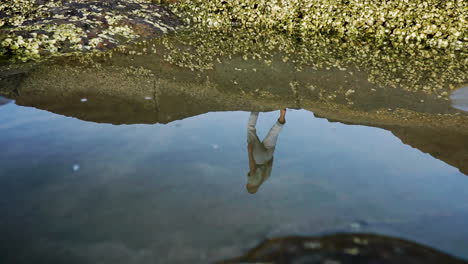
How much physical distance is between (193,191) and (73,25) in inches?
295

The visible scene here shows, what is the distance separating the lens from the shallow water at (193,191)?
283cm

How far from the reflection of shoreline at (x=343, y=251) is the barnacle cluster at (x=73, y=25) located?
22.6 ft

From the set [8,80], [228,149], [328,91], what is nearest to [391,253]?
[228,149]

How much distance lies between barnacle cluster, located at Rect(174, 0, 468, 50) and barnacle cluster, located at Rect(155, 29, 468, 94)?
2.39 ft

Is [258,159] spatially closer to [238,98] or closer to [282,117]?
[282,117]

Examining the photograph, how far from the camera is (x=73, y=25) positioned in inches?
364

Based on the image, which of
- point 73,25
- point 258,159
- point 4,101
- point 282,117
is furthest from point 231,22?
point 258,159

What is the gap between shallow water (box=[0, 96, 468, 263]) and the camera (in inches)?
111

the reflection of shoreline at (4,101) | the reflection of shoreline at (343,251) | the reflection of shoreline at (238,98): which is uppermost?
the reflection of shoreline at (343,251)

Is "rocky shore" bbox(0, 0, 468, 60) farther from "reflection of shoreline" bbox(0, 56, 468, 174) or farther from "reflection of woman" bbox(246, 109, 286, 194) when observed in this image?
"reflection of woman" bbox(246, 109, 286, 194)

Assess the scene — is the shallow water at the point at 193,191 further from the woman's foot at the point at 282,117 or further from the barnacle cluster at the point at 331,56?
the barnacle cluster at the point at 331,56

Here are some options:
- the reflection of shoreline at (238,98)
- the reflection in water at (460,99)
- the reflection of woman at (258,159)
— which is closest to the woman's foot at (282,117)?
the reflection of shoreline at (238,98)

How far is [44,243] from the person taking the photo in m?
2.77

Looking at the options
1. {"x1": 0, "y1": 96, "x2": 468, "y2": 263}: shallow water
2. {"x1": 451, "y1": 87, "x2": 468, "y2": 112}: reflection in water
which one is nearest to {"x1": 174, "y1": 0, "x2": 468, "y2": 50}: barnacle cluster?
{"x1": 451, "y1": 87, "x2": 468, "y2": 112}: reflection in water
